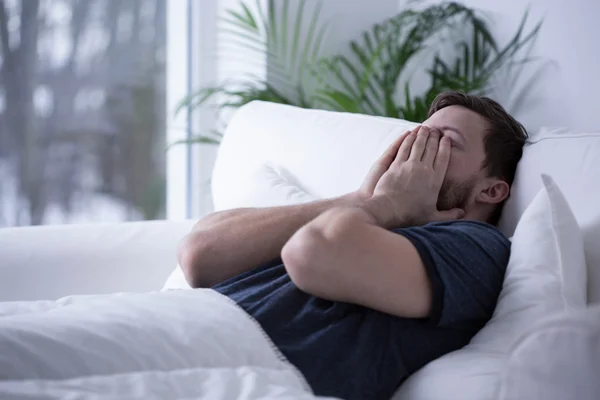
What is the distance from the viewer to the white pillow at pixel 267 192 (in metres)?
1.71

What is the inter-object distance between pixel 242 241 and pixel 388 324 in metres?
0.36

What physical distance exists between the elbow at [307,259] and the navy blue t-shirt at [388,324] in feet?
0.20

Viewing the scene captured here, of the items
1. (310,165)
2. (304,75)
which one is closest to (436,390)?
(310,165)

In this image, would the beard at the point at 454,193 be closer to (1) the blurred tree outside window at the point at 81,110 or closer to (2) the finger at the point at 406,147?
(2) the finger at the point at 406,147

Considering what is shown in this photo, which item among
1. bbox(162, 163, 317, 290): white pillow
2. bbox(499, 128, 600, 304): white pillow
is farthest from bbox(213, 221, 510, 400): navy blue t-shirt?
bbox(162, 163, 317, 290): white pillow

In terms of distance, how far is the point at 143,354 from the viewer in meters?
1.06

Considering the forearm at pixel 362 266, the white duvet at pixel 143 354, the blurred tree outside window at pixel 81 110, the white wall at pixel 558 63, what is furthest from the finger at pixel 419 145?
the blurred tree outside window at pixel 81 110

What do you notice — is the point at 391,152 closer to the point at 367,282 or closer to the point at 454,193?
the point at 454,193

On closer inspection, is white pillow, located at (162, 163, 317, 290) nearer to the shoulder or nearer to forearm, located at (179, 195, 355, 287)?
forearm, located at (179, 195, 355, 287)

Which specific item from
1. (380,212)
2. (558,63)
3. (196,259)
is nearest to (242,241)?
(196,259)

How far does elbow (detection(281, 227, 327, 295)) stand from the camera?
1.13 meters

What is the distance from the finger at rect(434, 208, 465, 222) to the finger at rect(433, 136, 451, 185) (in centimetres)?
6

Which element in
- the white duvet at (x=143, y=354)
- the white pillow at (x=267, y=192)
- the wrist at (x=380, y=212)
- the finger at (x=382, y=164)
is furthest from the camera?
the white pillow at (x=267, y=192)

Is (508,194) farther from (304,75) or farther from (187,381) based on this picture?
(304,75)
